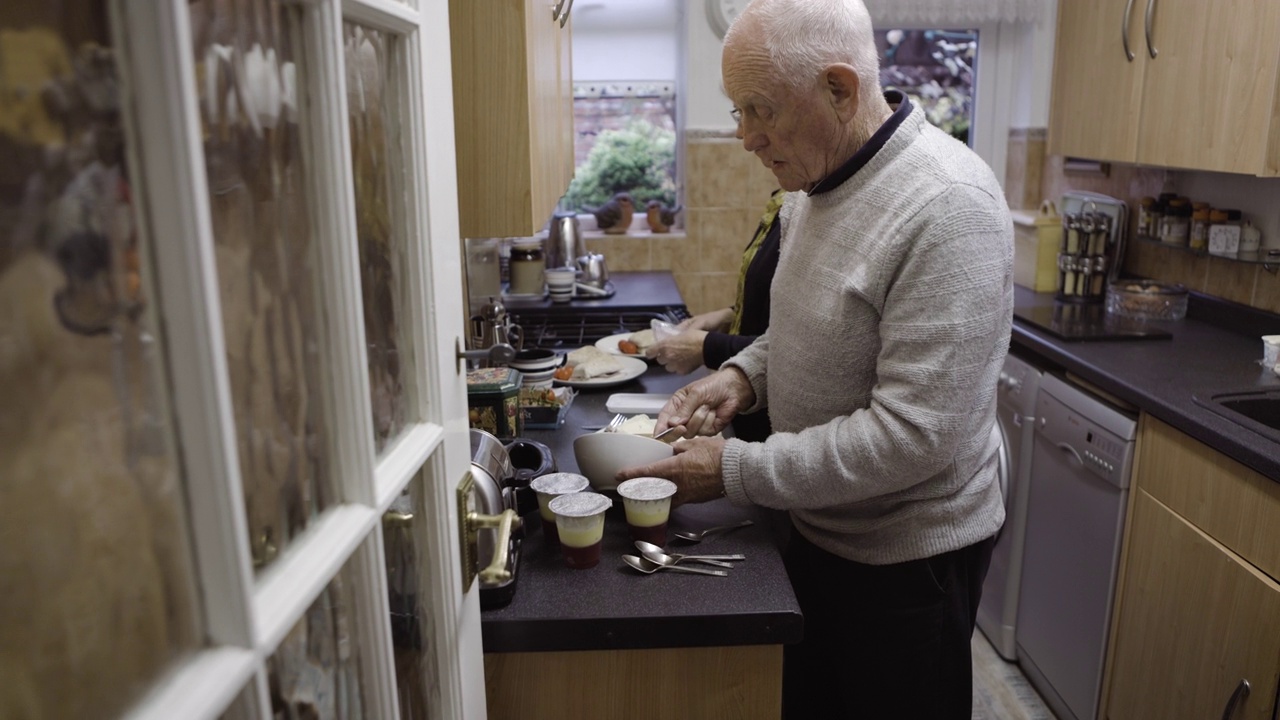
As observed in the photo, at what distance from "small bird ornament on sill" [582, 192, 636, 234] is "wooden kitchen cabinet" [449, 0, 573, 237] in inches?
102

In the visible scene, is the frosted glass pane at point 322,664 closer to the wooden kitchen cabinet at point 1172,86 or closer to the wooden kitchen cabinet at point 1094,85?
the wooden kitchen cabinet at point 1172,86

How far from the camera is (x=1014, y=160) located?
3.86m

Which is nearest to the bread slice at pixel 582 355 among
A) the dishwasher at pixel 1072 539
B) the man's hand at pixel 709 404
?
the man's hand at pixel 709 404

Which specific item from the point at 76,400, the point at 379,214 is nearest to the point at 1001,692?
the point at 379,214

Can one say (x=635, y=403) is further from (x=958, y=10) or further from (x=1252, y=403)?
(x=958, y=10)

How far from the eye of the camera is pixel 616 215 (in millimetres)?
4113

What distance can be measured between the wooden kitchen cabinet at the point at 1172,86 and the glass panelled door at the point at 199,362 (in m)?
2.23

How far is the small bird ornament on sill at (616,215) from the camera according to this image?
13.5 feet

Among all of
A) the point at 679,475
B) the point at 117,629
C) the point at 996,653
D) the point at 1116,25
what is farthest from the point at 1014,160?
the point at 117,629

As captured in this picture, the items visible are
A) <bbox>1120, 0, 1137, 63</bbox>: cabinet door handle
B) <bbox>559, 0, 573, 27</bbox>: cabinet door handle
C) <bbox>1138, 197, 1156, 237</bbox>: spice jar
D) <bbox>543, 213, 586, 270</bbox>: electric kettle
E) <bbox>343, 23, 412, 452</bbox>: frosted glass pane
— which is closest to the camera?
<bbox>343, 23, 412, 452</bbox>: frosted glass pane

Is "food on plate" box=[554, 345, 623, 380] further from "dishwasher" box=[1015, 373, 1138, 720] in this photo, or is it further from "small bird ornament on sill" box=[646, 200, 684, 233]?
"small bird ornament on sill" box=[646, 200, 684, 233]

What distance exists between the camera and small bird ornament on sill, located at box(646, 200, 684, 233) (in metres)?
4.12

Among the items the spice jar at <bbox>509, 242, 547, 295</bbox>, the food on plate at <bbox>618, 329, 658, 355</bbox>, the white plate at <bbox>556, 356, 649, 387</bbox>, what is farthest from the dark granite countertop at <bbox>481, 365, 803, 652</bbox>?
the spice jar at <bbox>509, 242, 547, 295</bbox>

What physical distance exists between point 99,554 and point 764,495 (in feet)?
3.63
